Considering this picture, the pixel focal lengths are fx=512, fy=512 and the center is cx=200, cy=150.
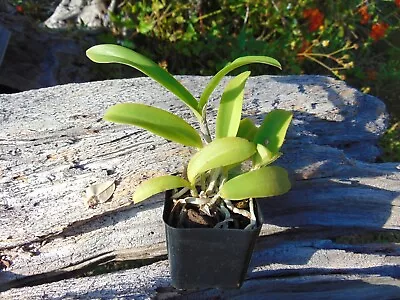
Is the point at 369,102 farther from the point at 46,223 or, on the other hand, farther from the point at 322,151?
the point at 46,223

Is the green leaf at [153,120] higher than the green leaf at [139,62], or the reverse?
the green leaf at [139,62]

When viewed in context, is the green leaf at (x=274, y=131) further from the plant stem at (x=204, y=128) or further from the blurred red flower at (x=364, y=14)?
the blurred red flower at (x=364, y=14)

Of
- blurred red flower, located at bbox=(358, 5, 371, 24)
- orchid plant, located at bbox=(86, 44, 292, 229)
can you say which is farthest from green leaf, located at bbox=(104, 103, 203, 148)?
blurred red flower, located at bbox=(358, 5, 371, 24)

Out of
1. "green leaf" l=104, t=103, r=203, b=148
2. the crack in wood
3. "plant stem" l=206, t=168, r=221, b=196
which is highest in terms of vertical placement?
"green leaf" l=104, t=103, r=203, b=148

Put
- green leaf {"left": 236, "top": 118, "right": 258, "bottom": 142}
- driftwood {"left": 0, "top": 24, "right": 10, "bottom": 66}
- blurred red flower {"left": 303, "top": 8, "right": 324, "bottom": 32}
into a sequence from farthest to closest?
blurred red flower {"left": 303, "top": 8, "right": 324, "bottom": 32} < driftwood {"left": 0, "top": 24, "right": 10, "bottom": 66} < green leaf {"left": 236, "top": 118, "right": 258, "bottom": 142}

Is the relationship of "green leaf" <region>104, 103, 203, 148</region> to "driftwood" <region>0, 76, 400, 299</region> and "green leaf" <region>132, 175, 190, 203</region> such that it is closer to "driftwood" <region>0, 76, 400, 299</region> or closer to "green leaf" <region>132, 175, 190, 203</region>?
"green leaf" <region>132, 175, 190, 203</region>

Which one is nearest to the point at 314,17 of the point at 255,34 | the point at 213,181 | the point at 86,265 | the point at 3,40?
the point at 255,34

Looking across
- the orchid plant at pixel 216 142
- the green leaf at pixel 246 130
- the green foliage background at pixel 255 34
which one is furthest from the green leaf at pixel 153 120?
the green foliage background at pixel 255 34

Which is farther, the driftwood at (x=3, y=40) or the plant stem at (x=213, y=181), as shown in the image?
the driftwood at (x=3, y=40)
